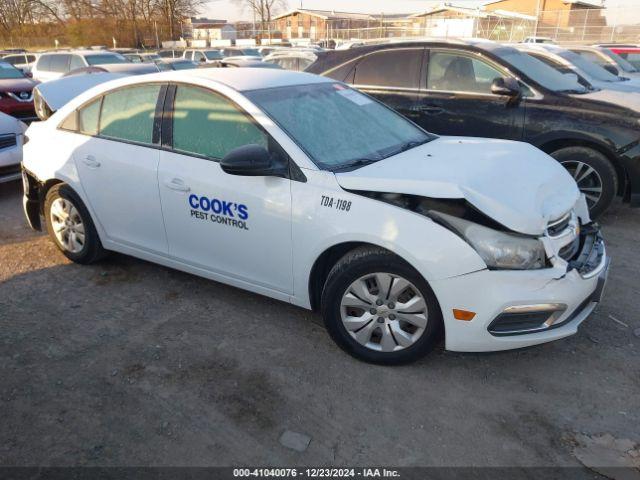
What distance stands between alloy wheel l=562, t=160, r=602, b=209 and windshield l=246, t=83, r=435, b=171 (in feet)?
7.35

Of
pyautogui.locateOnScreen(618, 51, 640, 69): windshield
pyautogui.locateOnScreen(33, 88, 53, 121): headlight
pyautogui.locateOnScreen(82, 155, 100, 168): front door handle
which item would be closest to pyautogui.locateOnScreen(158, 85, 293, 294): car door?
pyautogui.locateOnScreen(82, 155, 100, 168): front door handle

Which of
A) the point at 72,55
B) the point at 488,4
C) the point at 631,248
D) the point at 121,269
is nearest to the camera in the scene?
the point at 121,269

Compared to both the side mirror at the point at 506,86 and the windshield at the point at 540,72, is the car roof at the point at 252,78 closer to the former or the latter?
the side mirror at the point at 506,86

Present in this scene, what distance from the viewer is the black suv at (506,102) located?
5324 millimetres

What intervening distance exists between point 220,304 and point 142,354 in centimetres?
77

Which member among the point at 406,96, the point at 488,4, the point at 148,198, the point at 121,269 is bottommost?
the point at 121,269

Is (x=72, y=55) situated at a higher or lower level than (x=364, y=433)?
higher

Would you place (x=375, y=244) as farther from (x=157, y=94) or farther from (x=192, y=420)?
(x=157, y=94)

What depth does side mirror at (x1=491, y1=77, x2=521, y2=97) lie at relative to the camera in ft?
18.0

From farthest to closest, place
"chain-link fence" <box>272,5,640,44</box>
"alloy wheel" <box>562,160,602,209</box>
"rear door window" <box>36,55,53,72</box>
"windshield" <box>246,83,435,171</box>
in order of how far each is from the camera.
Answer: "chain-link fence" <box>272,5,640,44</box> < "rear door window" <box>36,55,53,72</box> < "alloy wheel" <box>562,160,602,209</box> < "windshield" <box>246,83,435,171</box>

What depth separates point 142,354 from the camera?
3324mm

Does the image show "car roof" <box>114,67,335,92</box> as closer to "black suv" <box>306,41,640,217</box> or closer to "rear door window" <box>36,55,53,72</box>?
"black suv" <box>306,41,640,217</box>

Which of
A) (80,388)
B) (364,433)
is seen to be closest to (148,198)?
(80,388)

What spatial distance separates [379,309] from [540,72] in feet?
14.3
